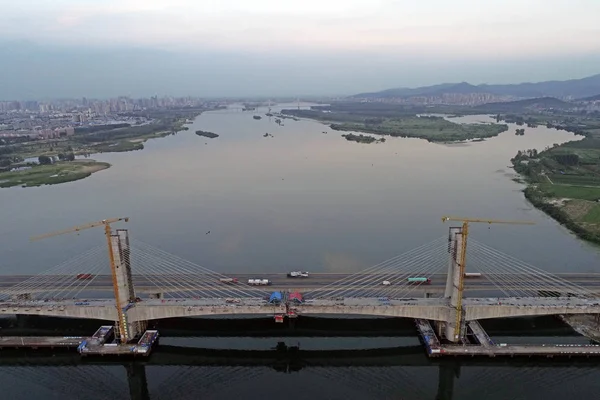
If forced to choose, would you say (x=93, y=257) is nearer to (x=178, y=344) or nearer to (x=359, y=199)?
(x=178, y=344)

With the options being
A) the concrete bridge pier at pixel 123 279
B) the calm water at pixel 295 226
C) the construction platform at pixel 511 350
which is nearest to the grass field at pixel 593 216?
the calm water at pixel 295 226

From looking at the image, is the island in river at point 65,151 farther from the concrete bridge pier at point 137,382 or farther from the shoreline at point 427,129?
the shoreline at point 427,129

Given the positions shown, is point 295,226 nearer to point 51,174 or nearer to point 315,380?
point 315,380

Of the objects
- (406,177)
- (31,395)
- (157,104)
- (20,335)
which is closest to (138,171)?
(406,177)

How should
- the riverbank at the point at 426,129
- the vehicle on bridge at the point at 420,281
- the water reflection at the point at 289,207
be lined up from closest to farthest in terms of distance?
1. the vehicle on bridge at the point at 420,281
2. the water reflection at the point at 289,207
3. the riverbank at the point at 426,129

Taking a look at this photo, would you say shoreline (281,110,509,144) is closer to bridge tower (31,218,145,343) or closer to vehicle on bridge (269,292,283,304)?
vehicle on bridge (269,292,283,304)
